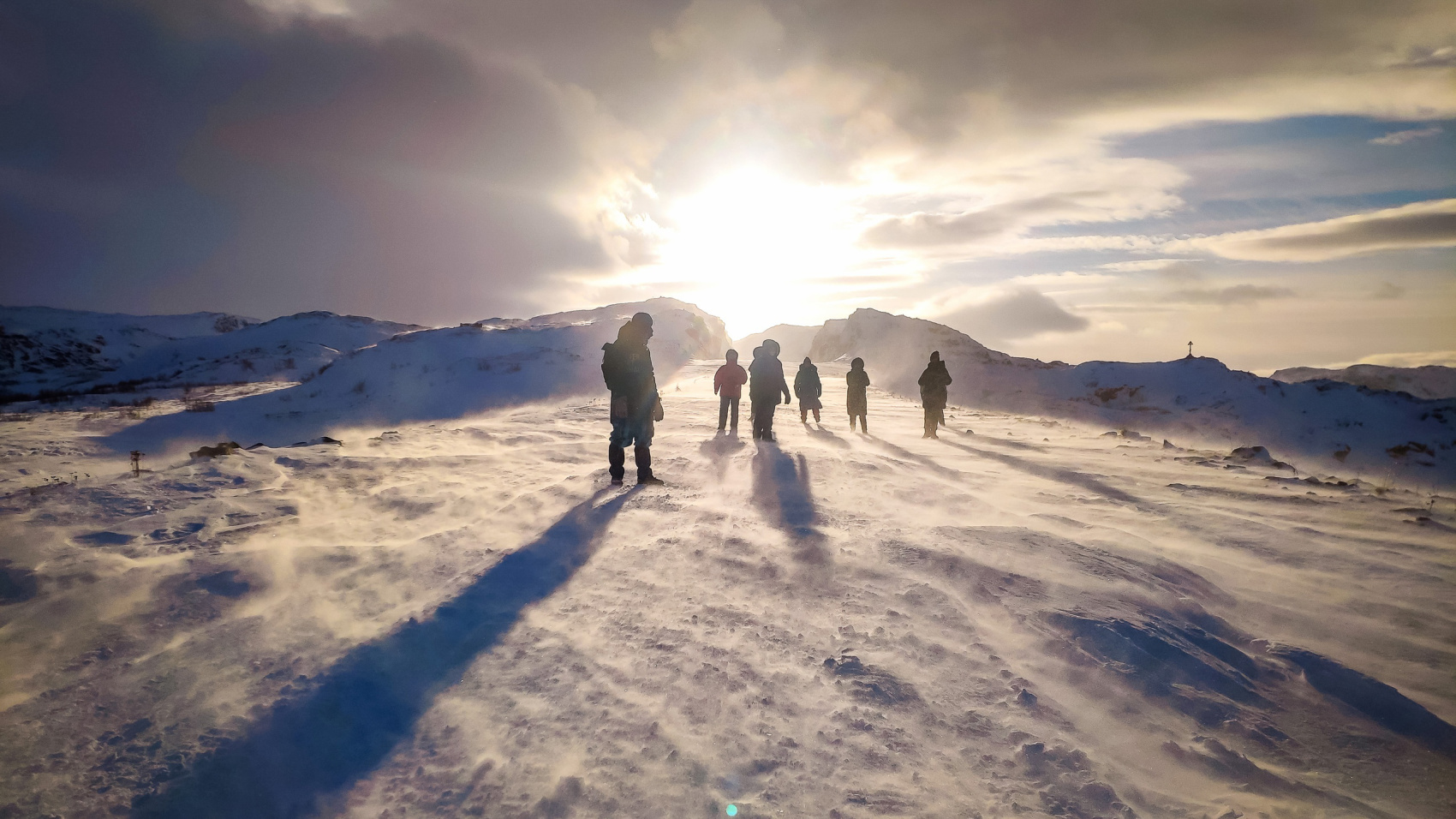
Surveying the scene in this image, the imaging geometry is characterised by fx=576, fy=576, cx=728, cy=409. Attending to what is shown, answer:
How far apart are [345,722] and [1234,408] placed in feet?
124

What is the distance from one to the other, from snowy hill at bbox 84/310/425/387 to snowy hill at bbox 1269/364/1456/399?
103803 mm

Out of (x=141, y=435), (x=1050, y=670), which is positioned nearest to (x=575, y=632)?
(x=1050, y=670)

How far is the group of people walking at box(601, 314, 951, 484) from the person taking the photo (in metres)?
7.08

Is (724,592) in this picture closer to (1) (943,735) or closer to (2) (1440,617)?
(1) (943,735)

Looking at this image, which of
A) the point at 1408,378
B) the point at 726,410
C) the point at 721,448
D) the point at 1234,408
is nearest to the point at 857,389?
the point at 726,410

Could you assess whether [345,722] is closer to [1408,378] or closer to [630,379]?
[630,379]

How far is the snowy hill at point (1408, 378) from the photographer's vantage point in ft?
230

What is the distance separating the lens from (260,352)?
47969 millimetres

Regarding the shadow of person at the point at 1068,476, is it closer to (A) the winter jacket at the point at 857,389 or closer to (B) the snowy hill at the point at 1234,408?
(A) the winter jacket at the point at 857,389

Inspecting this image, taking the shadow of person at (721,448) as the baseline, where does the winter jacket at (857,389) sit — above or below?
above

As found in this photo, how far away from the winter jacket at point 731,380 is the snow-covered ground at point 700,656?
616 centimetres

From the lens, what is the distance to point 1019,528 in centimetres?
539

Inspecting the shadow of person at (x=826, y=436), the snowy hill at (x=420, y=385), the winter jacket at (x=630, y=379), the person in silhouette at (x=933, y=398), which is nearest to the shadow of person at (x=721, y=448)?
the winter jacket at (x=630, y=379)

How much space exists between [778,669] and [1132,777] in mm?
1598
